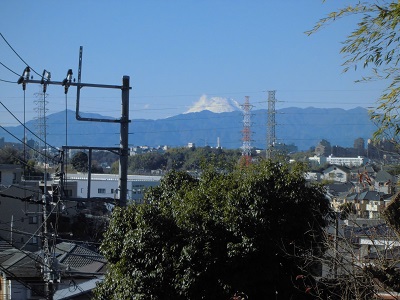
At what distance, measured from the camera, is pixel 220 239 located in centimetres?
1334

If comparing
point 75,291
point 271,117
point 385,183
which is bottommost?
point 75,291

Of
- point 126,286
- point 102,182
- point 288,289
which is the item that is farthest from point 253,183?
point 102,182

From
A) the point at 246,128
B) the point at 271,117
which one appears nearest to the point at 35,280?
the point at 271,117

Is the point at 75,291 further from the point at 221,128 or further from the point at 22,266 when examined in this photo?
the point at 221,128

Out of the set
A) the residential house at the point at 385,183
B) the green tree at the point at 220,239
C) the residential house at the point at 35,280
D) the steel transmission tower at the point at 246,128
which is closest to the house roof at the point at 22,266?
the residential house at the point at 35,280

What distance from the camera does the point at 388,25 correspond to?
24.2 ft

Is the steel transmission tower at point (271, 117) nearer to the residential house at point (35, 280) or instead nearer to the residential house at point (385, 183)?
the residential house at point (35, 280)

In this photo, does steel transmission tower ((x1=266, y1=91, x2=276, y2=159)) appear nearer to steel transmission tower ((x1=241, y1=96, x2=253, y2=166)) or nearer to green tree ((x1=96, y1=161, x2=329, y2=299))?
steel transmission tower ((x1=241, y1=96, x2=253, y2=166))

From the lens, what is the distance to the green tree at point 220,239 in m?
12.8

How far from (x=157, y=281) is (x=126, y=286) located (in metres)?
0.61

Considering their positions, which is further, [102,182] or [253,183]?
[102,182]

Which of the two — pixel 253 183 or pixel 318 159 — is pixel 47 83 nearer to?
pixel 253 183

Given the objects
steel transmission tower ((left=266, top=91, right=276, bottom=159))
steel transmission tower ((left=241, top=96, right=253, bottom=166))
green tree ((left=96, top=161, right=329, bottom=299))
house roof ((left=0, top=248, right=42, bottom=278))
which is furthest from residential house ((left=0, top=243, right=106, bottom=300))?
steel transmission tower ((left=241, top=96, right=253, bottom=166))

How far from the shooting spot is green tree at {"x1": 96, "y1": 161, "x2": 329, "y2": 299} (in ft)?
42.0
